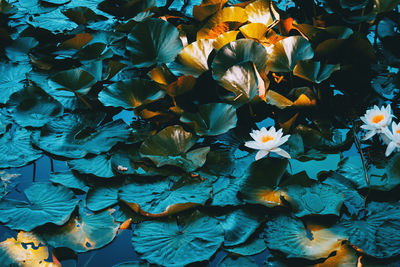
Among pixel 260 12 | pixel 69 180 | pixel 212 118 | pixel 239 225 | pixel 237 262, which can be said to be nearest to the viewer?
pixel 237 262

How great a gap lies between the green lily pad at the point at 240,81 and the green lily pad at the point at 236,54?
0.08 metres

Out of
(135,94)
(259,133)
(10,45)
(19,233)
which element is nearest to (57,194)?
(19,233)

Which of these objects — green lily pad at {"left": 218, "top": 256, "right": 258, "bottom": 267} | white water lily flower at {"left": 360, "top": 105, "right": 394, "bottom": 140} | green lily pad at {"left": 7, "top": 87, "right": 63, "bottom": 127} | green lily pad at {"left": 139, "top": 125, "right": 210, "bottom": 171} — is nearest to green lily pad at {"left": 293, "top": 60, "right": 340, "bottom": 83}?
white water lily flower at {"left": 360, "top": 105, "right": 394, "bottom": 140}

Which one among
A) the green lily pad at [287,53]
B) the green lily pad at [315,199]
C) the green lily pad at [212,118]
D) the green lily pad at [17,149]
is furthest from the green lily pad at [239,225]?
the green lily pad at [17,149]

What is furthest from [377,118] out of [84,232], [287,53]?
[84,232]

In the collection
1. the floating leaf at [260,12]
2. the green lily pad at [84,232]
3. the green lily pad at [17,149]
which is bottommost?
the green lily pad at [17,149]

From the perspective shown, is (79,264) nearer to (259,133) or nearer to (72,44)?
(259,133)

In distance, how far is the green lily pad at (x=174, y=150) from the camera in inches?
59.7

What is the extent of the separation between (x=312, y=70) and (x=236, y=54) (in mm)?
334

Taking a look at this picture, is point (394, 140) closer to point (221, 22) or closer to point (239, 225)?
point (239, 225)

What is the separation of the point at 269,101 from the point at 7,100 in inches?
50.8

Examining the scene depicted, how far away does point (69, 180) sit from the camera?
60.5 inches

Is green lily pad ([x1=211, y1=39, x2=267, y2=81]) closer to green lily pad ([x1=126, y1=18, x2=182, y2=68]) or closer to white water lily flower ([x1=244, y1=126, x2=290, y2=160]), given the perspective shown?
green lily pad ([x1=126, y1=18, x2=182, y2=68])

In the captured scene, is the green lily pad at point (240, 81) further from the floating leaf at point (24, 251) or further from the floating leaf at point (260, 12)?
the floating leaf at point (24, 251)
